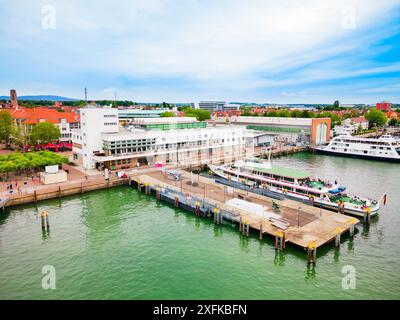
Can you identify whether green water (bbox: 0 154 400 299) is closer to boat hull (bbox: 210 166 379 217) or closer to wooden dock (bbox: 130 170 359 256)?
wooden dock (bbox: 130 170 359 256)

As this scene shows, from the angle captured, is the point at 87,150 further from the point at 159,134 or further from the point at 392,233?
the point at 392,233

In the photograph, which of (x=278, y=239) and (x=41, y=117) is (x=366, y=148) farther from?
(x=41, y=117)

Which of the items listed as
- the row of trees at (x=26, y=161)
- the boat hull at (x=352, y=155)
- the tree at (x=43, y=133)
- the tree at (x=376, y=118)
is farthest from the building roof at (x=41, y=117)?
the tree at (x=376, y=118)

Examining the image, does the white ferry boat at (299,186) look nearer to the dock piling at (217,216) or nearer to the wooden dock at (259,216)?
the wooden dock at (259,216)

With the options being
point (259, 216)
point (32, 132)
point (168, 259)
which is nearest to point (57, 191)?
point (168, 259)

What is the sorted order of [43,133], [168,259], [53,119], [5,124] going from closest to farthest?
1. [168,259]
2. [43,133]
3. [5,124]
4. [53,119]
